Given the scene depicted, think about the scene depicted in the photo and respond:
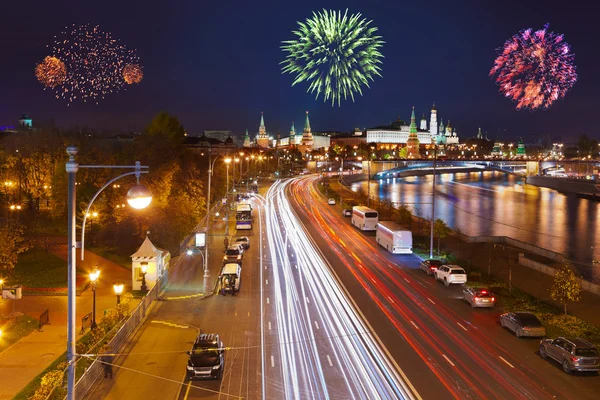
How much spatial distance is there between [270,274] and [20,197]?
1123 inches

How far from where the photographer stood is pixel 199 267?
102 ft

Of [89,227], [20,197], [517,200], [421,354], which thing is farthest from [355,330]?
[517,200]

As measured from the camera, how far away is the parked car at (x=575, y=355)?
15.6m

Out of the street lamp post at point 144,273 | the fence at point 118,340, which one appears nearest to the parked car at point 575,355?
the fence at point 118,340

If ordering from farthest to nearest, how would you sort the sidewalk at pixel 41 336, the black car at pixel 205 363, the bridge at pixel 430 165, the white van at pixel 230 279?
1. the bridge at pixel 430 165
2. the white van at pixel 230 279
3. the sidewalk at pixel 41 336
4. the black car at pixel 205 363

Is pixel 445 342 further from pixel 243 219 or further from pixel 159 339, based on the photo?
pixel 243 219

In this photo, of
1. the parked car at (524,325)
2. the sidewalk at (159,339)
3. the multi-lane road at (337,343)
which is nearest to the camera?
the sidewalk at (159,339)

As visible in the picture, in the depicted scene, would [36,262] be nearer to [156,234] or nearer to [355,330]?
[156,234]

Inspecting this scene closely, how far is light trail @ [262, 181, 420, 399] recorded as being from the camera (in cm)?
1432

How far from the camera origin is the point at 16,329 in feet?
62.0

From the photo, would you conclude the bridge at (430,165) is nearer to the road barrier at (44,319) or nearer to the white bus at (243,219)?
the white bus at (243,219)

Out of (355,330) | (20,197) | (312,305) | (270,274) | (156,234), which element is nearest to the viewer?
(355,330)

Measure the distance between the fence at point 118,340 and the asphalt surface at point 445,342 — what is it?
8937 mm

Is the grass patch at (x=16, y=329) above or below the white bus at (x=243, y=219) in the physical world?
below
